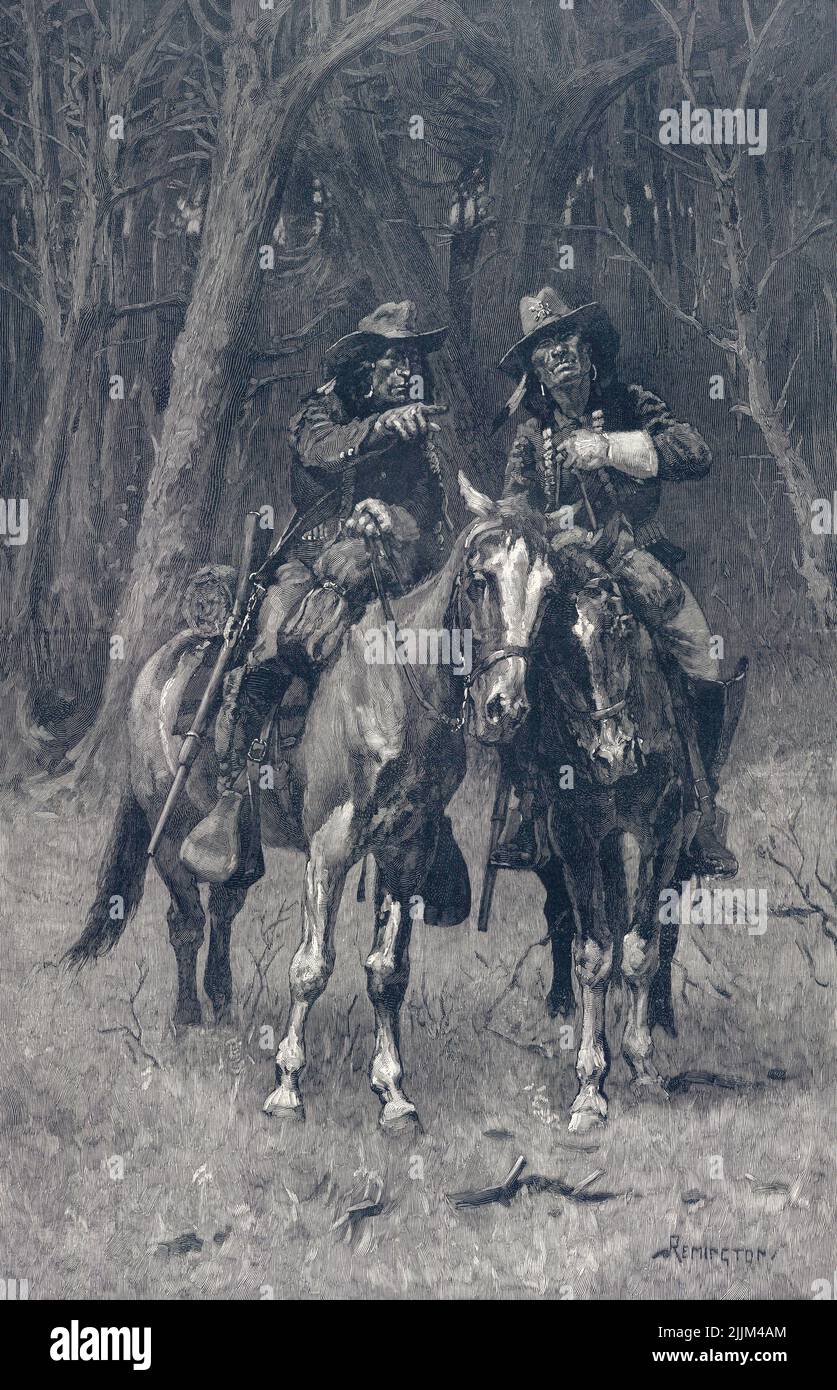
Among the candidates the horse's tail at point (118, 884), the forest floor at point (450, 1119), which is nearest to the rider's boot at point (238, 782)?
the forest floor at point (450, 1119)

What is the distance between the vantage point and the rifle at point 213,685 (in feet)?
16.9

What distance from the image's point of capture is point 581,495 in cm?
517

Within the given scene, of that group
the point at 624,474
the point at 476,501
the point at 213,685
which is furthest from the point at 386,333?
the point at 213,685

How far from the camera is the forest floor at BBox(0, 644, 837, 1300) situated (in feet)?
16.6

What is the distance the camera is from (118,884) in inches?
206

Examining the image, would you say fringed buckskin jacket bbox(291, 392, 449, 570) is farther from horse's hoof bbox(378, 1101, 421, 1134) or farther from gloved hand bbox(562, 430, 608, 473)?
horse's hoof bbox(378, 1101, 421, 1134)

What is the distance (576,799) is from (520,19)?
2.94m

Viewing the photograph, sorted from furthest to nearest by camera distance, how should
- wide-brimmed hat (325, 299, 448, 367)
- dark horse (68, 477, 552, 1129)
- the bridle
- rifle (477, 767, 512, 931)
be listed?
wide-brimmed hat (325, 299, 448, 367)
rifle (477, 767, 512, 931)
dark horse (68, 477, 552, 1129)
the bridle

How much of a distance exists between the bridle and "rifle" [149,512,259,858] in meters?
0.47

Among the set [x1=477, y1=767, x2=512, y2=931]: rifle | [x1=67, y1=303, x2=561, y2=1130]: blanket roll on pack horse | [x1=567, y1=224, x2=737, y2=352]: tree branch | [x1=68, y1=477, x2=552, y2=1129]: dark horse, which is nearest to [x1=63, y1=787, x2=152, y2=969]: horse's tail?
[x1=67, y1=303, x2=561, y2=1130]: blanket roll on pack horse

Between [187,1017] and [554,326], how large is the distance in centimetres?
289

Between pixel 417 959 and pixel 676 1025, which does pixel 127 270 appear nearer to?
pixel 417 959

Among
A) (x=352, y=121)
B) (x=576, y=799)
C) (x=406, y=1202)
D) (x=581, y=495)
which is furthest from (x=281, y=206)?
(x=406, y=1202)

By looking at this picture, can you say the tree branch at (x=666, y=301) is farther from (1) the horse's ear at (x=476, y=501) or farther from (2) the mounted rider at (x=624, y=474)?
(1) the horse's ear at (x=476, y=501)
